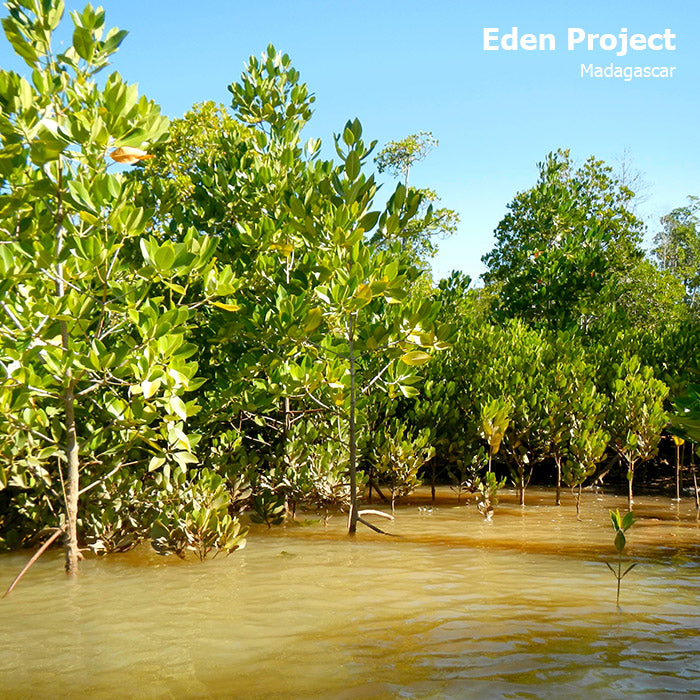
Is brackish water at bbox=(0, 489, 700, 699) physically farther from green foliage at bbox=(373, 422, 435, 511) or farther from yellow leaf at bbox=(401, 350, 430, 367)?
yellow leaf at bbox=(401, 350, 430, 367)

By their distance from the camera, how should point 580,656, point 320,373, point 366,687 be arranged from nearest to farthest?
1. point 366,687
2. point 580,656
3. point 320,373

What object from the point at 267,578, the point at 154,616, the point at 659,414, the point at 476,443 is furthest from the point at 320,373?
the point at 659,414

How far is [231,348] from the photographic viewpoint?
7805mm

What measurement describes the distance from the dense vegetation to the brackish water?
0.70 meters

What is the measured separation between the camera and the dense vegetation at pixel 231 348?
5.09 metres

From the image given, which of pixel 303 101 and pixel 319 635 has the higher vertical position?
pixel 303 101

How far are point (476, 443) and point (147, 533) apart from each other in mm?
4956

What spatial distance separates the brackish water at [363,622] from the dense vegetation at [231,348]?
70 cm

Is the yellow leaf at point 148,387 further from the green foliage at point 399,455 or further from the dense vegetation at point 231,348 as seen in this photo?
the green foliage at point 399,455

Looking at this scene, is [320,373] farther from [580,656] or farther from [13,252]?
[580,656]

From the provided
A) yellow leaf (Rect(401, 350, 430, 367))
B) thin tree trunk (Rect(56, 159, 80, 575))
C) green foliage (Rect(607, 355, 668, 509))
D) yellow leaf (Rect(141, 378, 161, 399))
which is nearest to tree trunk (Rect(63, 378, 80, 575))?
thin tree trunk (Rect(56, 159, 80, 575))

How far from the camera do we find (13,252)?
5156 millimetres

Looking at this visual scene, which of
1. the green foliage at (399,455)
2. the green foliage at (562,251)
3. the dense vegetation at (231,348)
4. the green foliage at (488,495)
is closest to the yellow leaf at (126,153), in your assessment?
the dense vegetation at (231,348)

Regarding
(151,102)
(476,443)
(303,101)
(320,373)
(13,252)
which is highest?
(303,101)
